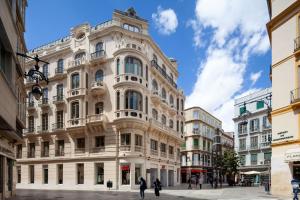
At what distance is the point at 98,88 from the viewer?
37375mm

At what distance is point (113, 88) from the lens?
37.2 metres

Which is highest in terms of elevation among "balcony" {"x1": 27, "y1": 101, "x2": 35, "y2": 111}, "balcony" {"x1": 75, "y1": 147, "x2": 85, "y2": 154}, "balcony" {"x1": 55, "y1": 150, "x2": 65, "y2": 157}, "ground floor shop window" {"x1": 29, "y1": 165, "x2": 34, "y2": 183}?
"balcony" {"x1": 27, "y1": 101, "x2": 35, "y2": 111}

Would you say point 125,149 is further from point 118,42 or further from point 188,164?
point 188,164

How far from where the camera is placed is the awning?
20.8 metres

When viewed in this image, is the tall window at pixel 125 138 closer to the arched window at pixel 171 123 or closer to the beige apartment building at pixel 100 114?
the beige apartment building at pixel 100 114

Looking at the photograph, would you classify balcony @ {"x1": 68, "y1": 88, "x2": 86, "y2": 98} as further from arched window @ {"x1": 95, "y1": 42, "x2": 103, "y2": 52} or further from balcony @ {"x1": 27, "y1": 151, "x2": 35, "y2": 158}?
balcony @ {"x1": 27, "y1": 151, "x2": 35, "y2": 158}

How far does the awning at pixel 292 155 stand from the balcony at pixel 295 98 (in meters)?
2.81

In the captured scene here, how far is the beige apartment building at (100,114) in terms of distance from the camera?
3609cm

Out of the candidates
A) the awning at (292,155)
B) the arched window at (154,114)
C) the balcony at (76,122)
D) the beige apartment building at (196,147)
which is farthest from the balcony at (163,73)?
the beige apartment building at (196,147)

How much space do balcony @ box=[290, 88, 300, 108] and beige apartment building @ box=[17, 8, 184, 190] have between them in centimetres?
1732

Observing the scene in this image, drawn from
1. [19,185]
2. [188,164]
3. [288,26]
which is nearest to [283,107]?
[288,26]

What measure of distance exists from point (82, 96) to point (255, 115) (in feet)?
121

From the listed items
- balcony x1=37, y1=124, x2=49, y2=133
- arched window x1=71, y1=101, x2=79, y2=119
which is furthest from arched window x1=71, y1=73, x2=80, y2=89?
balcony x1=37, y1=124, x2=49, y2=133

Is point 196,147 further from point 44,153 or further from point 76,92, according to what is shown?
point 76,92
